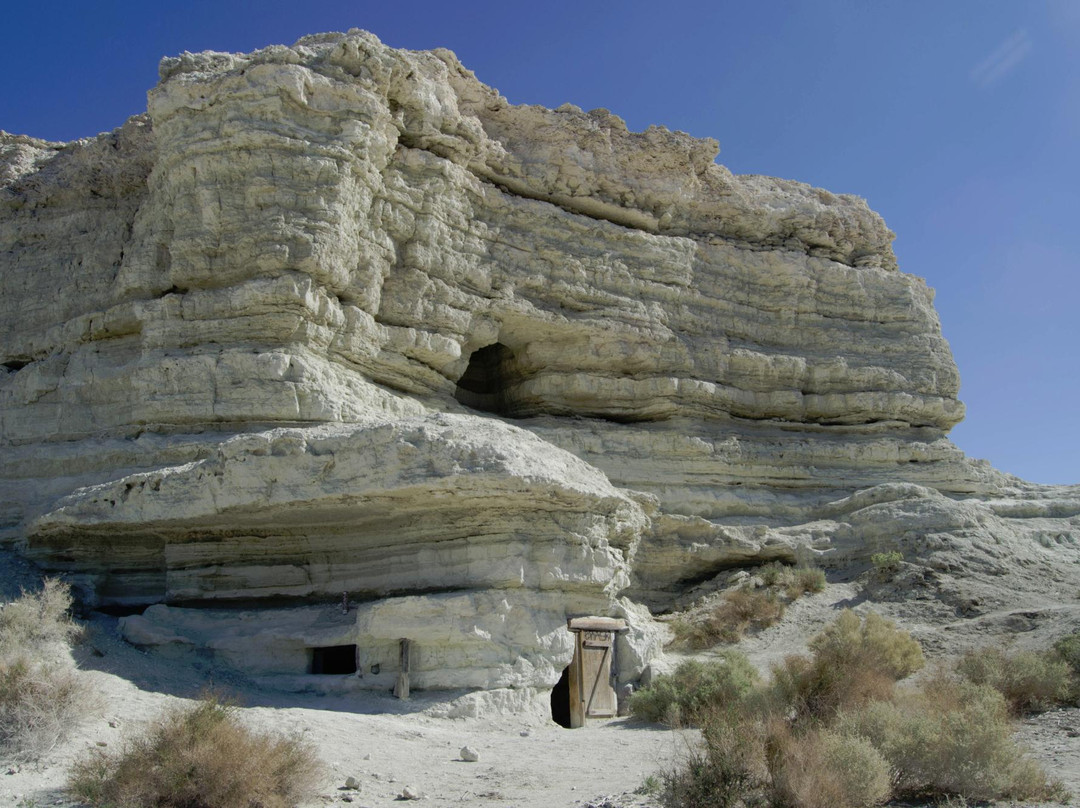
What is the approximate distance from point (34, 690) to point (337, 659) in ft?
20.7

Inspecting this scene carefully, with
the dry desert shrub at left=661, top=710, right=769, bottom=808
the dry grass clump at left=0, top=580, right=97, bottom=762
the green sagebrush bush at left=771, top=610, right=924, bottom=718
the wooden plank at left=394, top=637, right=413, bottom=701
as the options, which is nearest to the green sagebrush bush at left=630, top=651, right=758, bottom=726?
the green sagebrush bush at left=771, top=610, right=924, bottom=718

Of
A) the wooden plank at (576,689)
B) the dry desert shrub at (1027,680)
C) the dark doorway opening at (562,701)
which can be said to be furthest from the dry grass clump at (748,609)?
the dry desert shrub at (1027,680)

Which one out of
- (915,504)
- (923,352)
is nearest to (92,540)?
(915,504)

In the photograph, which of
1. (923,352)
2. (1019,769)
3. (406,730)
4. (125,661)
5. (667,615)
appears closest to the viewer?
(1019,769)

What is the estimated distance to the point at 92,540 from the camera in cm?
→ 1552

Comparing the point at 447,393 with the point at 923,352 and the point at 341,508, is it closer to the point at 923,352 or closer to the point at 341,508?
the point at 341,508

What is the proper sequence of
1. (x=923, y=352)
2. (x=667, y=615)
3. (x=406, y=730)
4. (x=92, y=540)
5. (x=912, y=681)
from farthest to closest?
(x=923, y=352) < (x=667, y=615) < (x=92, y=540) < (x=912, y=681) < (x=406, y=730)

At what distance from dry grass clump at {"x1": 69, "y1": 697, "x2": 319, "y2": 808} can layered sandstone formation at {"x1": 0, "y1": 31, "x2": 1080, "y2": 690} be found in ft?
15.4

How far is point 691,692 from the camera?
43.8 ft

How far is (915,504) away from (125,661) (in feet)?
58.3

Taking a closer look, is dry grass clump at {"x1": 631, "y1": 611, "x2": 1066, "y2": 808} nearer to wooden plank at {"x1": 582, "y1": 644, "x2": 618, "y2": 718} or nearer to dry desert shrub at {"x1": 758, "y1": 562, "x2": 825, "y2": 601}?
wooden plank at {"x1": 582, "y1": 644, "x2": 618, "y2": 718}

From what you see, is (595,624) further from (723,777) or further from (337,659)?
(723,777)

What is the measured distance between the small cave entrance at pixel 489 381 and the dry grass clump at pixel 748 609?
25.8ft

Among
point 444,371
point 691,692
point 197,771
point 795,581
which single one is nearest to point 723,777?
point 197,771
